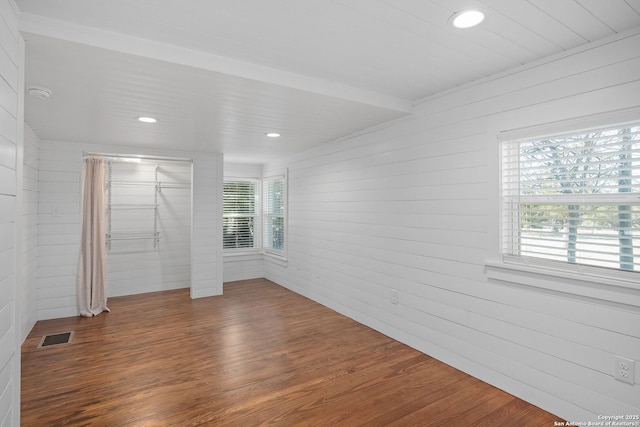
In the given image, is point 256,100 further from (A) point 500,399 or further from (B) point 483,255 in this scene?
(A) point 500,399

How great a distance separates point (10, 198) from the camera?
159 centimetres

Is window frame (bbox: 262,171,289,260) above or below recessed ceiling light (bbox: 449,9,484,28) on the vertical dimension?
below

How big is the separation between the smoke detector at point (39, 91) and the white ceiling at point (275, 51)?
0.24 feet

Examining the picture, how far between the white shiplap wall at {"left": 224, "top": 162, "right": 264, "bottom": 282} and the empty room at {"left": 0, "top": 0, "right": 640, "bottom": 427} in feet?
6.16

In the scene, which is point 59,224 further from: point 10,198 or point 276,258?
point 10,198

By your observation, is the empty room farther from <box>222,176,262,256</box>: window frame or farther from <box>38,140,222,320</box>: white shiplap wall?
<box>222,176,262,256</box>: window frame

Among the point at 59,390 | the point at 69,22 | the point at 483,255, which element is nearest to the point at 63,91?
the point at 69,22

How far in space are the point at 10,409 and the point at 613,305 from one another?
10.9 ft

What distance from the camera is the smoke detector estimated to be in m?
2.50

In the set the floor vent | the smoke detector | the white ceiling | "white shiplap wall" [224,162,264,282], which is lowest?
the floor vent

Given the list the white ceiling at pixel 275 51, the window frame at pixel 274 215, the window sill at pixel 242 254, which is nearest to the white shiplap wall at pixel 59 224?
the white ceiling at pixel 275 51

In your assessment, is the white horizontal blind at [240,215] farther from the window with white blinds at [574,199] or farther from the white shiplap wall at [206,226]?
the window with white blinds at [574,199]

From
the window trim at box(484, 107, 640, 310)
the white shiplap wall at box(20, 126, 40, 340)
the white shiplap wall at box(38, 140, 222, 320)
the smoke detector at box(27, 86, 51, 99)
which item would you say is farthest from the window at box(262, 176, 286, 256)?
the window trim at box(484, 107, 640, 310)

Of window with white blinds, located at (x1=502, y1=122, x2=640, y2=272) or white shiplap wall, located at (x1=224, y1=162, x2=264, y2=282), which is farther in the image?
white shiplap wall, located at (x1=224, y1=162, x2=264, y2=282)
